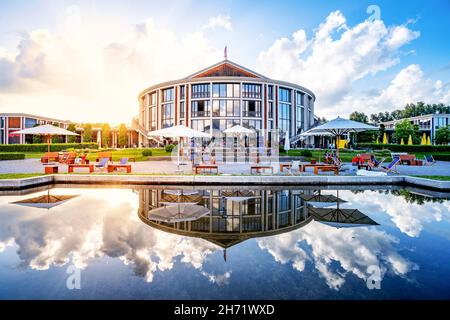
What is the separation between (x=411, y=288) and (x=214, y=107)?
3913 centimetres

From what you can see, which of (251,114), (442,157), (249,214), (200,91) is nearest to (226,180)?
(249,214)

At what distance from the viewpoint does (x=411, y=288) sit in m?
3.63

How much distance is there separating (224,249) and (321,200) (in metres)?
5.71

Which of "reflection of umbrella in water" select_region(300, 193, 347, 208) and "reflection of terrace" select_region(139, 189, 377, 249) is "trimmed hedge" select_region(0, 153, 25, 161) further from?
"reflection of umbrella in water" select_region(300, 193, 347, 208)

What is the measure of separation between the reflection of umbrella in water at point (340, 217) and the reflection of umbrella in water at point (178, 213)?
3.32 m

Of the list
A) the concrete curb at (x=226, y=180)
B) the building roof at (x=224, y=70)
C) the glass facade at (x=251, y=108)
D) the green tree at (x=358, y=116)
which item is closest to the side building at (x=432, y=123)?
the green tree at (x=358, y=116)

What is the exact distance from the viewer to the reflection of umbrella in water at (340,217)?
22.2ft

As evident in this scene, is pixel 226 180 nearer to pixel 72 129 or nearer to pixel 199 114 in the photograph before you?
pixel 199 114

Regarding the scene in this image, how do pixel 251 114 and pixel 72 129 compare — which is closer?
pixel 251 114

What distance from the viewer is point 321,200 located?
952 cm

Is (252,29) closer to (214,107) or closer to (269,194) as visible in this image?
(269,194)

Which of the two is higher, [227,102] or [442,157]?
[227,102]

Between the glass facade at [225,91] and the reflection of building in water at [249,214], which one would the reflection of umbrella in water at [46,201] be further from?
the glass facade at [225,91]
